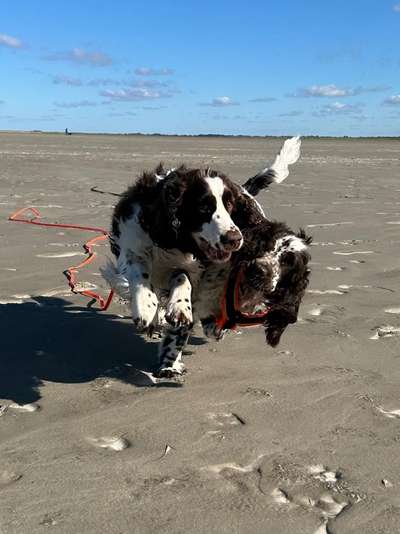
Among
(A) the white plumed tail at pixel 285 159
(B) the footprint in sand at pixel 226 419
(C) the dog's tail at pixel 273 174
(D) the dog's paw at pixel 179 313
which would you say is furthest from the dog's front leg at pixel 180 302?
(A) the white plumed tail at pixel 285 159

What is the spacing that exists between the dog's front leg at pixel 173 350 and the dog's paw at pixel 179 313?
0.52ft

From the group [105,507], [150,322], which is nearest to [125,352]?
[150,322]

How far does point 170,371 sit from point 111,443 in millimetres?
958

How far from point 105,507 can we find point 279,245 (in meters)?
1.99

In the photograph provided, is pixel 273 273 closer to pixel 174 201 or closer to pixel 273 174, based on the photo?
pixel 174 201

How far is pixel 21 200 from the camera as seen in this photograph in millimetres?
12086

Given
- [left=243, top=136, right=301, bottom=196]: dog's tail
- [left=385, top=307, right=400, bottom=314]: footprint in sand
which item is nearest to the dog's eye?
[left=243, top=136, right=301, bottom=196]: dog's tail

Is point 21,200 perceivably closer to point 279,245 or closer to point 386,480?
point 279,245

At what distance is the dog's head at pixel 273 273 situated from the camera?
402 cm

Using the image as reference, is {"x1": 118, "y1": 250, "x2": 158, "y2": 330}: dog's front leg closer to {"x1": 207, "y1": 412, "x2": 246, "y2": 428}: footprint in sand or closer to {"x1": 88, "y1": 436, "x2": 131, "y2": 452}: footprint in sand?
{"x1": 207, "y1": 412, "x2": 246, "y2": 428}: footprint in sand

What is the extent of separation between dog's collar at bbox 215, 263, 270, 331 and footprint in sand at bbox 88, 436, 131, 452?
119 cm

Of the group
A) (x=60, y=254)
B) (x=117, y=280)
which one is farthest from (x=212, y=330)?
(x=60, y=254)

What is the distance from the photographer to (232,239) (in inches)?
150

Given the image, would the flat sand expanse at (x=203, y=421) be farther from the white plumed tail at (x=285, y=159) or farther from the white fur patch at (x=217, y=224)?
the white plumed tail at (x=285, y=159)
